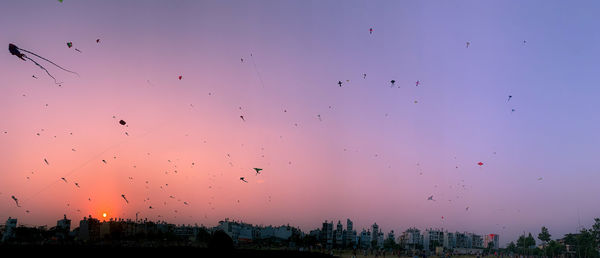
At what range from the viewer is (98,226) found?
130500 millimetres

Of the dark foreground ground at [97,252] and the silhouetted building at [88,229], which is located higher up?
the dark foreground ground at [97,252]

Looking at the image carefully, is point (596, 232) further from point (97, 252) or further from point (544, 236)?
point (97, 252)

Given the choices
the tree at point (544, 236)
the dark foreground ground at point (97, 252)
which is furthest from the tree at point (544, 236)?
the dark foreground ground at point (97, 252)

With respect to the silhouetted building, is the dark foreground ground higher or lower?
higher

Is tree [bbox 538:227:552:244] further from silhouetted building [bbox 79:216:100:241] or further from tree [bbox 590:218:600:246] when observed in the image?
silhouetted building [bbox 79:216:100:241]

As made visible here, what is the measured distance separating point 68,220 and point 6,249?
444 feet

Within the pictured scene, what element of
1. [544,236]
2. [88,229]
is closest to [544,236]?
[544,236]

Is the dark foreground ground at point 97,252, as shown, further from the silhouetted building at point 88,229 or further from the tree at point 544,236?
the tree at point 544,236

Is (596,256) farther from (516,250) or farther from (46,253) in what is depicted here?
(46,253)

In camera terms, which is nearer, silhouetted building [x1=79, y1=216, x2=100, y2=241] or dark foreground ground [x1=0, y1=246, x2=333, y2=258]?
dark foreground ground [x1=0, y1=246, x2=333, y2=258]

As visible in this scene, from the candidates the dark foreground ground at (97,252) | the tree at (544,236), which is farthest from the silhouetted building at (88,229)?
the tree at (544,236)

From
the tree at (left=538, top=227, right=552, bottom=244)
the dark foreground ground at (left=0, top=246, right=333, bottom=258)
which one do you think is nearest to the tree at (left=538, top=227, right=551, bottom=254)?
the tree at (left=538, top=227, right=552, bottom=244)

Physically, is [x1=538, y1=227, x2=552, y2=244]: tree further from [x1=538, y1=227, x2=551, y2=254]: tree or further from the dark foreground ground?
the dark foreground ground

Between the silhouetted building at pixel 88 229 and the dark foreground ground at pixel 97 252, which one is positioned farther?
the silhouetted building at pixel 88 229
